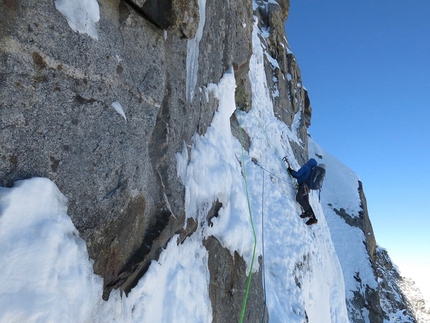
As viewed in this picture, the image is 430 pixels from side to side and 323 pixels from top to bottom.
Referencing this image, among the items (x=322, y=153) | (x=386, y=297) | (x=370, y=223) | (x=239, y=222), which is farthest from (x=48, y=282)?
(x=322, y=153)

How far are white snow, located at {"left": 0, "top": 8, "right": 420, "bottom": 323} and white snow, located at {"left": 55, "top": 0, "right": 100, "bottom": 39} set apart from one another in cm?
64

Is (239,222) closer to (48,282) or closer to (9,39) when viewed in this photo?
(48,282)

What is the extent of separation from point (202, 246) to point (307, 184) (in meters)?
5.32

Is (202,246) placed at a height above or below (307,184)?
below

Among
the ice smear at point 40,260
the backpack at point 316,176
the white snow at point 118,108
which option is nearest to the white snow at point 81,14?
the white snow at point 118,108

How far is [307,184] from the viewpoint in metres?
8.84

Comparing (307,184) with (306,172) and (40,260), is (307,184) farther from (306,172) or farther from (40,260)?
(40,260)

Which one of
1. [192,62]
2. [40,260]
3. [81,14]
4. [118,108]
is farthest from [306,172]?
[40,260]

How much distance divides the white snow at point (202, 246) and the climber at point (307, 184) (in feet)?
0.72

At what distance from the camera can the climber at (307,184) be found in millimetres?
8657

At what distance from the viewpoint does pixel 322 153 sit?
24.4m

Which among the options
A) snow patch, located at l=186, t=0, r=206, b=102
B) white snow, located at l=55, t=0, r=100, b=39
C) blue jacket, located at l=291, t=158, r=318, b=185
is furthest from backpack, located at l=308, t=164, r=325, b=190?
white snow, located at l=55, t=0, r=100, b=39

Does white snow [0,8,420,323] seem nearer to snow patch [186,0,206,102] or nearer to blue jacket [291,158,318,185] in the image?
snow patch [186,0,206,102]

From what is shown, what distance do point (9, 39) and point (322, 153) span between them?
24.0 metres
